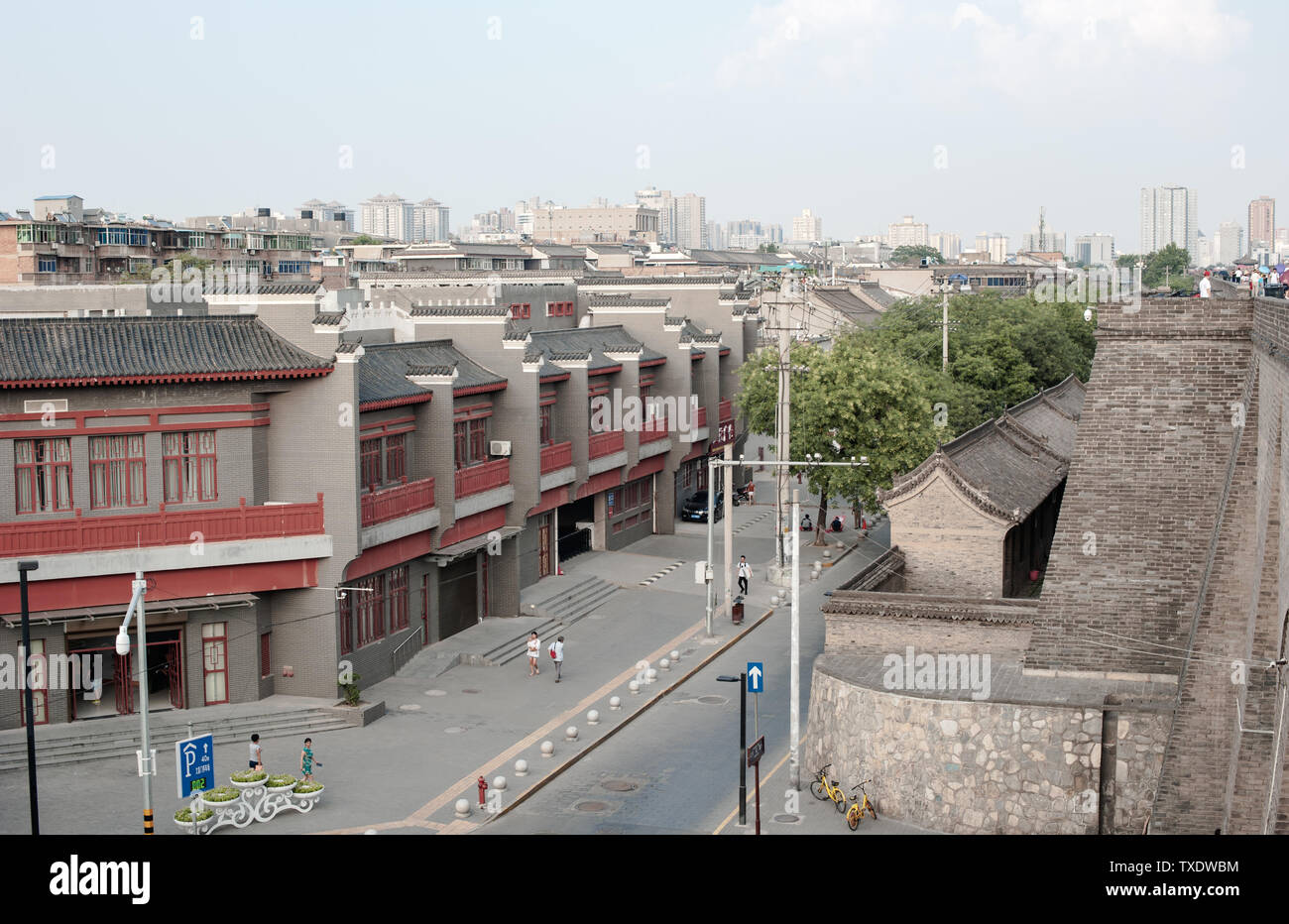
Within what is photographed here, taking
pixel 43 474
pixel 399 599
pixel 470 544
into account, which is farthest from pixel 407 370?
pixel 43 474

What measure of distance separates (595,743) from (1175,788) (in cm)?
1314

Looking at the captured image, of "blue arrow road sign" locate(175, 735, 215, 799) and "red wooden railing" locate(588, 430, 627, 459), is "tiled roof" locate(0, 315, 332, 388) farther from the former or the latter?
"red wooden railing" locate(588, 430, 627, 459)

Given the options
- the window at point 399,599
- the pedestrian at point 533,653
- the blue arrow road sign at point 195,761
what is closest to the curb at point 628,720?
the pedestrian at point 533,653

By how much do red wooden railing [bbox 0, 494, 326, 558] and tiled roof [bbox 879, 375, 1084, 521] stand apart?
14.0 metres

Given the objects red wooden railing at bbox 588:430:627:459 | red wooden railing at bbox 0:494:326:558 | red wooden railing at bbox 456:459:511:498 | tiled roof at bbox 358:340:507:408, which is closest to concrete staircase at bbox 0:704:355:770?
red wooden railing at bbox 0:494:326:558

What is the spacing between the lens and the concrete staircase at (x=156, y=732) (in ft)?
92.2

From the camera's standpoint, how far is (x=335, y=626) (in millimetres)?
32156

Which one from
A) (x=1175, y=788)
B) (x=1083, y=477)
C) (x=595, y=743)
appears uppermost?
(x=1083, y=477)

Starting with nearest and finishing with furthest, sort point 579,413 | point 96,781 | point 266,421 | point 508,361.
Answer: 1. point 96,781
2. point 266,421
3. point 508,361
4. point 579,413

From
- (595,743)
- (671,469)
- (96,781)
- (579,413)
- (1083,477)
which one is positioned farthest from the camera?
(671,469)

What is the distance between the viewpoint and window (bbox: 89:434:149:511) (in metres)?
30.4

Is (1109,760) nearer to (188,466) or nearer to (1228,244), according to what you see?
(188,466)
